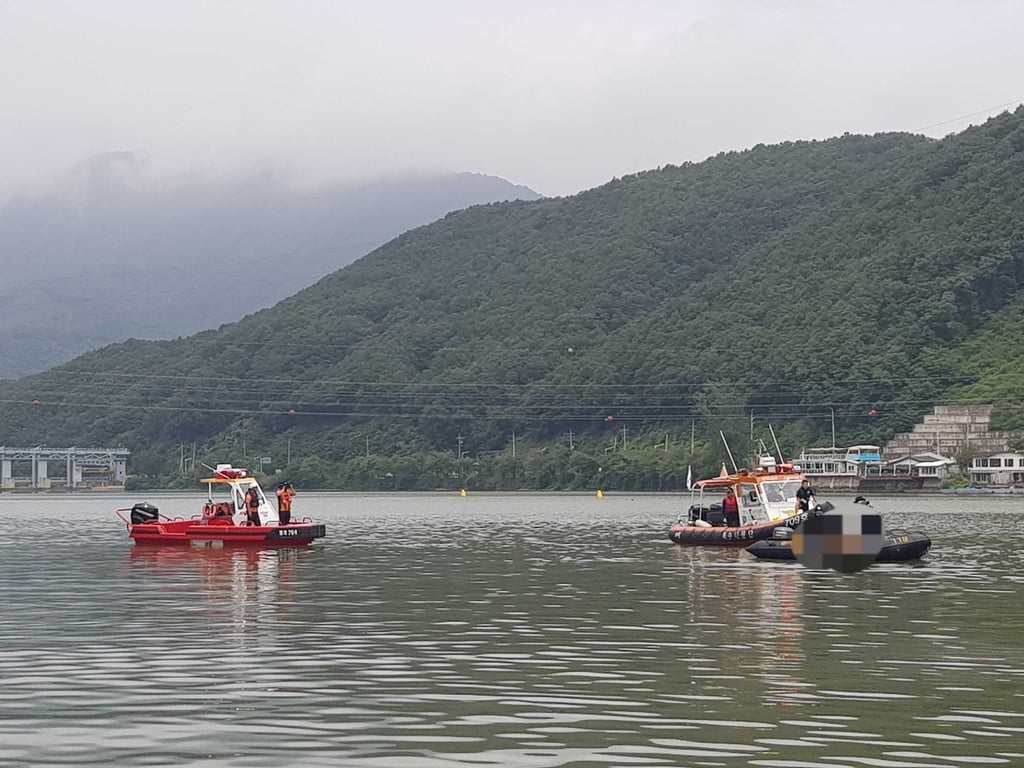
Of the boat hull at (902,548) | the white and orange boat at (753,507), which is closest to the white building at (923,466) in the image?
the white and orange boat at (753,507)

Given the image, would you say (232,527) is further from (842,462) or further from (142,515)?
(842,462)

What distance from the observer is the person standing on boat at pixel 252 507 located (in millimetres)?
71938

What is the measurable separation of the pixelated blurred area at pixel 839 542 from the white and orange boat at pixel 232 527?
79.5ft

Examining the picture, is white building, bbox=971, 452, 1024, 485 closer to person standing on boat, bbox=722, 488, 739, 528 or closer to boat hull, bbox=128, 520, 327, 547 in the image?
person standing on boat, bbox=722, 488, 739, 528

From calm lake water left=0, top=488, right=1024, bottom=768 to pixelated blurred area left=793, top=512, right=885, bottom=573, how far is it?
2.02 ft

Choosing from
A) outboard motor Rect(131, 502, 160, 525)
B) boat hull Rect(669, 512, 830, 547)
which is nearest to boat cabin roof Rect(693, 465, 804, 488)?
boat hull Rect(669, 512, 830, 547)

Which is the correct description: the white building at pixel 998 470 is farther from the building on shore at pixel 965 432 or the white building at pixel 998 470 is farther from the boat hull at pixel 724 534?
the boat hull at pixel 724 534

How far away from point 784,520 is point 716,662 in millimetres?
36394

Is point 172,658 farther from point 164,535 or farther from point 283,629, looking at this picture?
point 164,535

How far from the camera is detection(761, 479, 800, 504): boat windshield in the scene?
68312 mm

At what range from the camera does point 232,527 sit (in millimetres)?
70500

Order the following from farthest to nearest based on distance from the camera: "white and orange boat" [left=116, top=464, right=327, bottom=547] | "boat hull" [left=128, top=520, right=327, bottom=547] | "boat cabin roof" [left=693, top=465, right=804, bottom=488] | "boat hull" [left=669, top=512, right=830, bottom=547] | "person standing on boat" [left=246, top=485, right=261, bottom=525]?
"person standing on boat" [left=246, top=485, right=261, bottom=525] < "white and orange boat" [left=116, top=464, right=327, bottom=547] < "boat hull" [left=128, top=520, right=327, bottom=547] < "boat cabin roof" [left=693, top=465, right=804, bottom=488] < "boat hull" [left=669, top=512, right=830, bottom=547]

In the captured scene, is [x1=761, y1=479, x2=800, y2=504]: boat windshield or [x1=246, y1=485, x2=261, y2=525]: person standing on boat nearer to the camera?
[x1=761, y1=479, x2=800, y2=504]: boat windshield

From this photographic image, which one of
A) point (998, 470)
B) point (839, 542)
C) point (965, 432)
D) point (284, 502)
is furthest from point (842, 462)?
point (839, 542)
